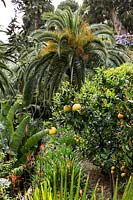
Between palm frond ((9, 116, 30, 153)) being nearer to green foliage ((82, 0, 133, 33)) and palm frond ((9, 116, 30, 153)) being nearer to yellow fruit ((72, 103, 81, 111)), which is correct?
yellow fruit ((72, 103, 81, 111))

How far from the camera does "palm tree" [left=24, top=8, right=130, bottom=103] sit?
201 inches

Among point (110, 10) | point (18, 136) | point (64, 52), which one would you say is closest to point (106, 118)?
point (64, 52)

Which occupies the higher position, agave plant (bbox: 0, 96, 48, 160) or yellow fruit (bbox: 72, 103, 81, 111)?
yellow fruit (bbox: 72, 103, 81, 111)

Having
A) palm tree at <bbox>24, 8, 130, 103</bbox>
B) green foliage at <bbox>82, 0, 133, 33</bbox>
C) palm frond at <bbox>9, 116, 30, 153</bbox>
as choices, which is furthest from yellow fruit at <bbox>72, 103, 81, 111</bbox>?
green foliage at <bbox>82, 0, 133, 33</bbox>

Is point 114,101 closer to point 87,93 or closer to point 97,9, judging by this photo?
point 87,93

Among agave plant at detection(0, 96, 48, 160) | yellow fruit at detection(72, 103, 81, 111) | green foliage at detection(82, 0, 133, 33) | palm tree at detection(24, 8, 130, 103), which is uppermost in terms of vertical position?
green foliage at detection(82, 0, 133, 33)

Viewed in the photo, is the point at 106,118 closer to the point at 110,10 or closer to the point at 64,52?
the point at 64,52

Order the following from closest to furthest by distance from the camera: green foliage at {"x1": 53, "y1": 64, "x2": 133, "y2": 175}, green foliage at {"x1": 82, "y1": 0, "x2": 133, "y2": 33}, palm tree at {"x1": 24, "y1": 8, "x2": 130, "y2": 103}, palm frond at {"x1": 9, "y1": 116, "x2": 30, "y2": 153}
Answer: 1. green foliage at {"x1": 53, "y1": 64, "x2": 133, "y2": 175}
2. palm tree at {"x1": 24, "y1": 8, "x2": 130, "y2": 103}
3. palm frond at {"x1": 9, "y1": 116, "x2": 30, "y2": 153}
4. green foliage at {"x1": 82, "y1": 0, "x2": 133, "y2": 33}

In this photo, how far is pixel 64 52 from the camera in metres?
5.11

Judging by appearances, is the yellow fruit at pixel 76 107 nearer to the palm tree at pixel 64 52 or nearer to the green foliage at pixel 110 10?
the palm tree at pixel 64 52

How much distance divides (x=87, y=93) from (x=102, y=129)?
561 millimetres

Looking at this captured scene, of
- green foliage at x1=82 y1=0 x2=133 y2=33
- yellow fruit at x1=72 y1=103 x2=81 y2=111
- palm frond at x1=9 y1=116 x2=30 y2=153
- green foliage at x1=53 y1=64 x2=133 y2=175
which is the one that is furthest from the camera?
green foliage at x1=82 y1=0 x2=133 y2=33

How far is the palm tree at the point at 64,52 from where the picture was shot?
16.8 feet

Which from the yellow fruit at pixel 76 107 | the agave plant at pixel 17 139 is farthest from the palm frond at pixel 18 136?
the yellow fruit at pixel 76 107
